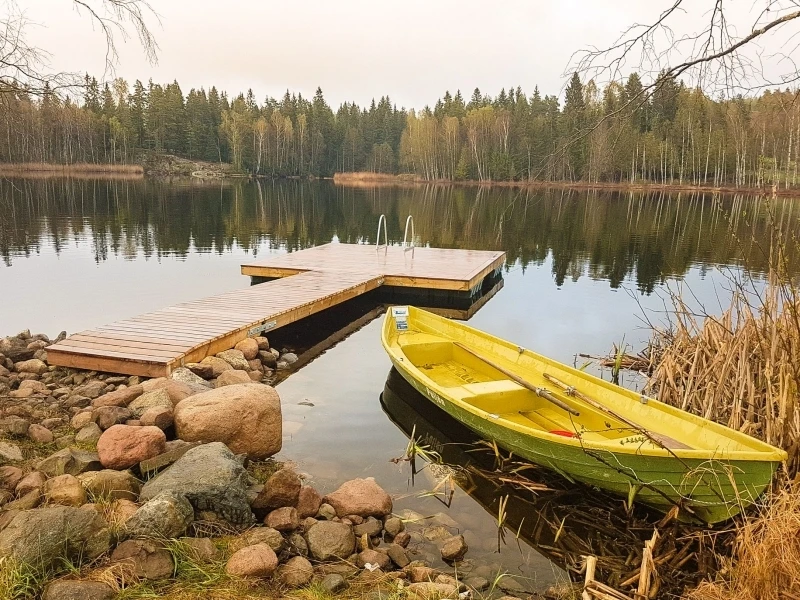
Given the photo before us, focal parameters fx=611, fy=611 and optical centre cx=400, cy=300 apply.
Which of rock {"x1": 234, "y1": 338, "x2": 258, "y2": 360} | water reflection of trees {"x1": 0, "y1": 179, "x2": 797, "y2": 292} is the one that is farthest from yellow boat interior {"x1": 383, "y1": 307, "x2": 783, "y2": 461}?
water reflection of trees {"x1": 0, "y1": 179, "x2": 797, "y2": 292}

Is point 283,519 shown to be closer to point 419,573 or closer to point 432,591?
point 419,573

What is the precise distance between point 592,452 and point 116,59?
4272 millimetres

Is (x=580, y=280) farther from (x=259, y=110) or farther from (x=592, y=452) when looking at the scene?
(x=259, y=110)

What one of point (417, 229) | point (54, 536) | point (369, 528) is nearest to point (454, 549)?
point (369, 528)

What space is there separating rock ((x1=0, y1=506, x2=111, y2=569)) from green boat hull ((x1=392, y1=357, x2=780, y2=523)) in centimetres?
320

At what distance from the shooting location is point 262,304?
9922 millimetres

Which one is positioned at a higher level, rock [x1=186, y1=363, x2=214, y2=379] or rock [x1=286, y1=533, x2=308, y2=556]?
rock [x1=186, y1=363, x2=214, y2=379]

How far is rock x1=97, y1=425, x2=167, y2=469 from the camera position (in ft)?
14.9

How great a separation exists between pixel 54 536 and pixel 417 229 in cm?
2309

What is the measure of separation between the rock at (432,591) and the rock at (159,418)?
8.94ft

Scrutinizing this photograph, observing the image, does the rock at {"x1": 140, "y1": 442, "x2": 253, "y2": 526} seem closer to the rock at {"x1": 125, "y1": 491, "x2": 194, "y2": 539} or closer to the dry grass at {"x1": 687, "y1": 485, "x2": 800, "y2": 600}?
the rock at {"x1": 125, "y1": 491, "x2": 194, "y2": 539}

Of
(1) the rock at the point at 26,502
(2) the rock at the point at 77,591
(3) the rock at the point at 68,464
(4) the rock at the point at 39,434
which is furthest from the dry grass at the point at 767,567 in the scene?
(4) the rock at the point at 39,434

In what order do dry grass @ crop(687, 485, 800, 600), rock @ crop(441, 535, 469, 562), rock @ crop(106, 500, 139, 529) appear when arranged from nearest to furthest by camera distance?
dry grass @ crop(687, 485, 800, 600) < rock @ crop(106, 500, 139, 529) < rock @ crop(441, 535, 469, 562)

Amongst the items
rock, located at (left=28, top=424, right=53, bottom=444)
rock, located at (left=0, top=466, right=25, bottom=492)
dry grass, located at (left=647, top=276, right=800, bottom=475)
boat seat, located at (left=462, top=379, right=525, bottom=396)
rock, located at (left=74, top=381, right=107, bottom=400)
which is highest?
dry grass, located at (left=647, top=276, right=800, bottom=475)
